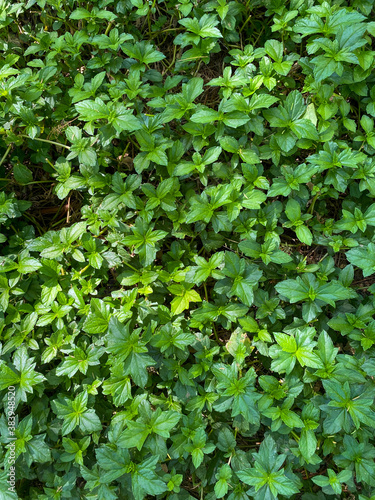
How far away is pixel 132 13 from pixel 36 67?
0.67 m

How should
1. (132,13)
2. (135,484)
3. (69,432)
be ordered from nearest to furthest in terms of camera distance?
(135,484)
(69,432)
(132,13)

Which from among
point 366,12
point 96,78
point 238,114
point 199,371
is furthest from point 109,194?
point 366,12

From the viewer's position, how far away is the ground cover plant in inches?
77.1

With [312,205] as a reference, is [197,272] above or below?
below

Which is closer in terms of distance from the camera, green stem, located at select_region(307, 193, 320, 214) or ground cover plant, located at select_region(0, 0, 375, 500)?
ground cover plant, located at select_region(0, 0, 375, 500)

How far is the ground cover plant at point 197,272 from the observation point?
196 cm

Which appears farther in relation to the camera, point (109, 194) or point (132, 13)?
point (132, 13)

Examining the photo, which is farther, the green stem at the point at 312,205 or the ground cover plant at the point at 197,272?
the green stem at the point at 312,205

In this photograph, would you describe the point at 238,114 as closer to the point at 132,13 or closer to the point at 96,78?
the point at 96,78

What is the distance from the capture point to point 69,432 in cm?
202

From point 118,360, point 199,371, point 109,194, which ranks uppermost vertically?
point 109,194

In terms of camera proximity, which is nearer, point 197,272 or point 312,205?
point 197,272

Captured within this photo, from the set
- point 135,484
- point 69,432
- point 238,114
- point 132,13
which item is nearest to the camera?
point 135,484

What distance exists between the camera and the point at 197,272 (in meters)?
2.09
